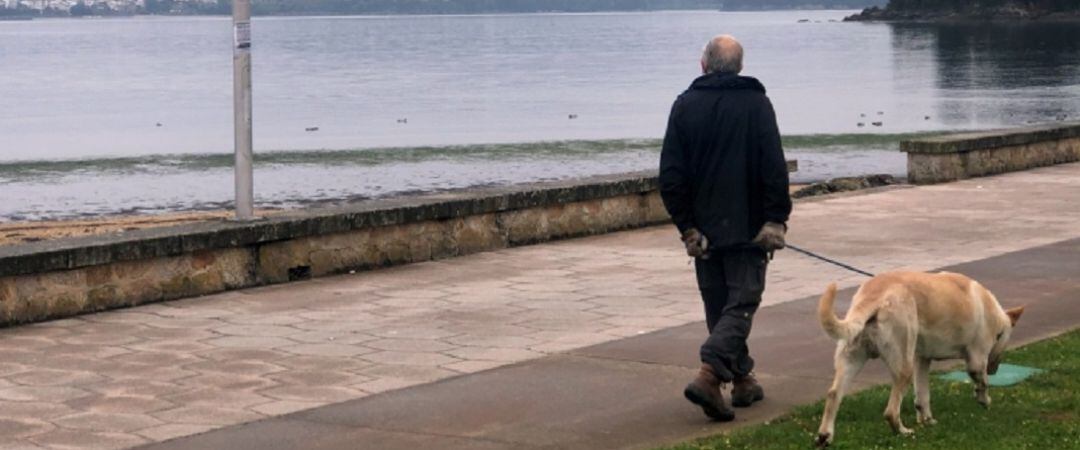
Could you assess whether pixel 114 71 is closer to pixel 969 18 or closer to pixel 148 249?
pixel 969 18

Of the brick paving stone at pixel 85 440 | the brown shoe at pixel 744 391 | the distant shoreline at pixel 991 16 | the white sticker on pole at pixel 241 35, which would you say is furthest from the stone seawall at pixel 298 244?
the distant shoreline at pixel 991 16

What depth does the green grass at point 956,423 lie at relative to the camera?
7.72 meters

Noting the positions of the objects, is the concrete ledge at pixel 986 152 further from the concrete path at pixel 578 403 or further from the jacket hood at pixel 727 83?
the jacket hood at pixel 727 83

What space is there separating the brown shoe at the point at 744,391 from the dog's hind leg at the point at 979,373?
3.29ft

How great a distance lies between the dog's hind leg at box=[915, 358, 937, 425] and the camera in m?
8.09

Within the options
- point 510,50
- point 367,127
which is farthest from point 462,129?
point 510,50

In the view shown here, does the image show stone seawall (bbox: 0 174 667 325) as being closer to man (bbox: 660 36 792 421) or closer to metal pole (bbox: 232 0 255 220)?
metal pole (bbox: 232 0 255 220)

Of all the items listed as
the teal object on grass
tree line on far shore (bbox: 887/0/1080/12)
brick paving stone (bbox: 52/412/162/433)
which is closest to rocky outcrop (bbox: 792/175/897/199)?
the teal object on grass

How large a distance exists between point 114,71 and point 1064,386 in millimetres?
111882

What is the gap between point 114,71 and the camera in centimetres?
11638

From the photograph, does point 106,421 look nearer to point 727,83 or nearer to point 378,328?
point 378,328

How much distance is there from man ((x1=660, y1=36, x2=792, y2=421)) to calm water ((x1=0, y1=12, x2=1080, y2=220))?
25.5 meters

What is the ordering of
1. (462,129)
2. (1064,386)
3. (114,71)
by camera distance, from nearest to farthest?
1. (1064,386)
2. (462,129)
3. (114,71)

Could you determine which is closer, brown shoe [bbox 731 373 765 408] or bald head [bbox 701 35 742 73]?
bald head [bbox 701 35 742 73]
